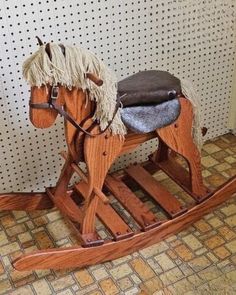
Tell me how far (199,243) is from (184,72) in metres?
0.82

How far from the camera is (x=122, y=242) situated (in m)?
1.52

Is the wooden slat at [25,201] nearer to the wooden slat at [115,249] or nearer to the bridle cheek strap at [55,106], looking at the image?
the wooden slat at [115,249]

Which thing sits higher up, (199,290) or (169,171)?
(169,171)

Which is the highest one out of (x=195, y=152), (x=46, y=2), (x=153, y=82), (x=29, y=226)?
(x=46, y=2)

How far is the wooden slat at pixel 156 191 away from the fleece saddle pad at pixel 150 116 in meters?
0.36

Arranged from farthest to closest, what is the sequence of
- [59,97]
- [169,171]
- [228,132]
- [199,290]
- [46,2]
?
[228,132], [169,171], [46,2], [199,290], [59,97]

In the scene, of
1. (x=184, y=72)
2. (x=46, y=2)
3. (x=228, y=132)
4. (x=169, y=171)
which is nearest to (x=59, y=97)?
(x=46, y=2)

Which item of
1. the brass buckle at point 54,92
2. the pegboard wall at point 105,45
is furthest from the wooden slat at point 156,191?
the brass buckle at point 54,92

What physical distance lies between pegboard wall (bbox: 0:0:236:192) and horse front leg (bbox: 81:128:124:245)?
0.42 m

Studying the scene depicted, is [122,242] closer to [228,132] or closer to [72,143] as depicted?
[72,143]

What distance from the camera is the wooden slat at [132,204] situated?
1.59 metres

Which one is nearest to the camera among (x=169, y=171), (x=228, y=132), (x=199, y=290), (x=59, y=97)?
(x=59, y=97)

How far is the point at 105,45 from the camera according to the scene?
1.72m

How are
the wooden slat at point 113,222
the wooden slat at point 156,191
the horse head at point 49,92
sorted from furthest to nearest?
the wooden slat at point 156,191, the wooden slat at point 113,222, the horse head at point 49,92
